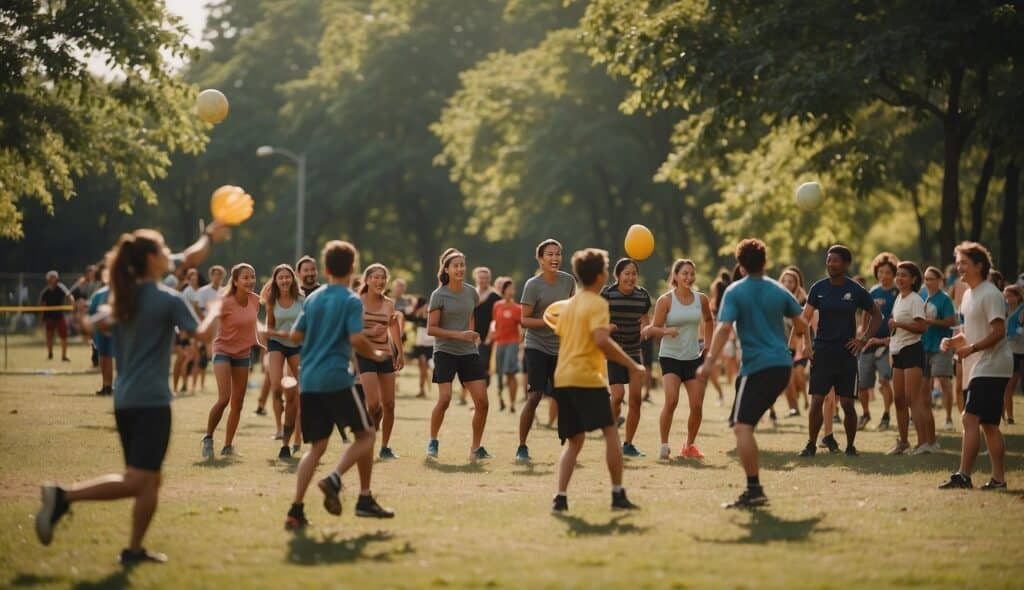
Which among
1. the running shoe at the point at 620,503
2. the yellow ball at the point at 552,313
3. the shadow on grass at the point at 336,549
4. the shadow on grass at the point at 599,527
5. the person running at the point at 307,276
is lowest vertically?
the shadow on grass at the point at 336,549

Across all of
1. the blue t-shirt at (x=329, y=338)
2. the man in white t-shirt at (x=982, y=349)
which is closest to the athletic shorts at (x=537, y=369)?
the man in white t-shirt at (x=982, y=349)

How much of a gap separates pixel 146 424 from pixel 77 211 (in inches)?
2452

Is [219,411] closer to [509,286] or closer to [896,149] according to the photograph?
[509,286]

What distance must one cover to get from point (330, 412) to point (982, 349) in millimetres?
5487

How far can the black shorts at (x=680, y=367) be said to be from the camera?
14.4 metres

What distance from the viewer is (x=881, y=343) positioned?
14.4 meters

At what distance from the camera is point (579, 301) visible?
32.4ft

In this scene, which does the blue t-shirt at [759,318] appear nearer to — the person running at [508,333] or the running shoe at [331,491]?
the running shoe at [331,491]

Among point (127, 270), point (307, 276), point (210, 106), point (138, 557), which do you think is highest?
point (210, 106)

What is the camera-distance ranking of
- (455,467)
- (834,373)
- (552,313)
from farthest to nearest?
(834,373), (455,467), (552,313)

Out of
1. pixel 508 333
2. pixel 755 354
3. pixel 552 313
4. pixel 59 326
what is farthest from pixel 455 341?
pixel 59 326

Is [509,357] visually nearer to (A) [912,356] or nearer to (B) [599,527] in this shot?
(A) [912,356]

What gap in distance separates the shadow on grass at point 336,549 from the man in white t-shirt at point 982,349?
5264mm

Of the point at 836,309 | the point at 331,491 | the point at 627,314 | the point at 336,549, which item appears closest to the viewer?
the point at 336,549
